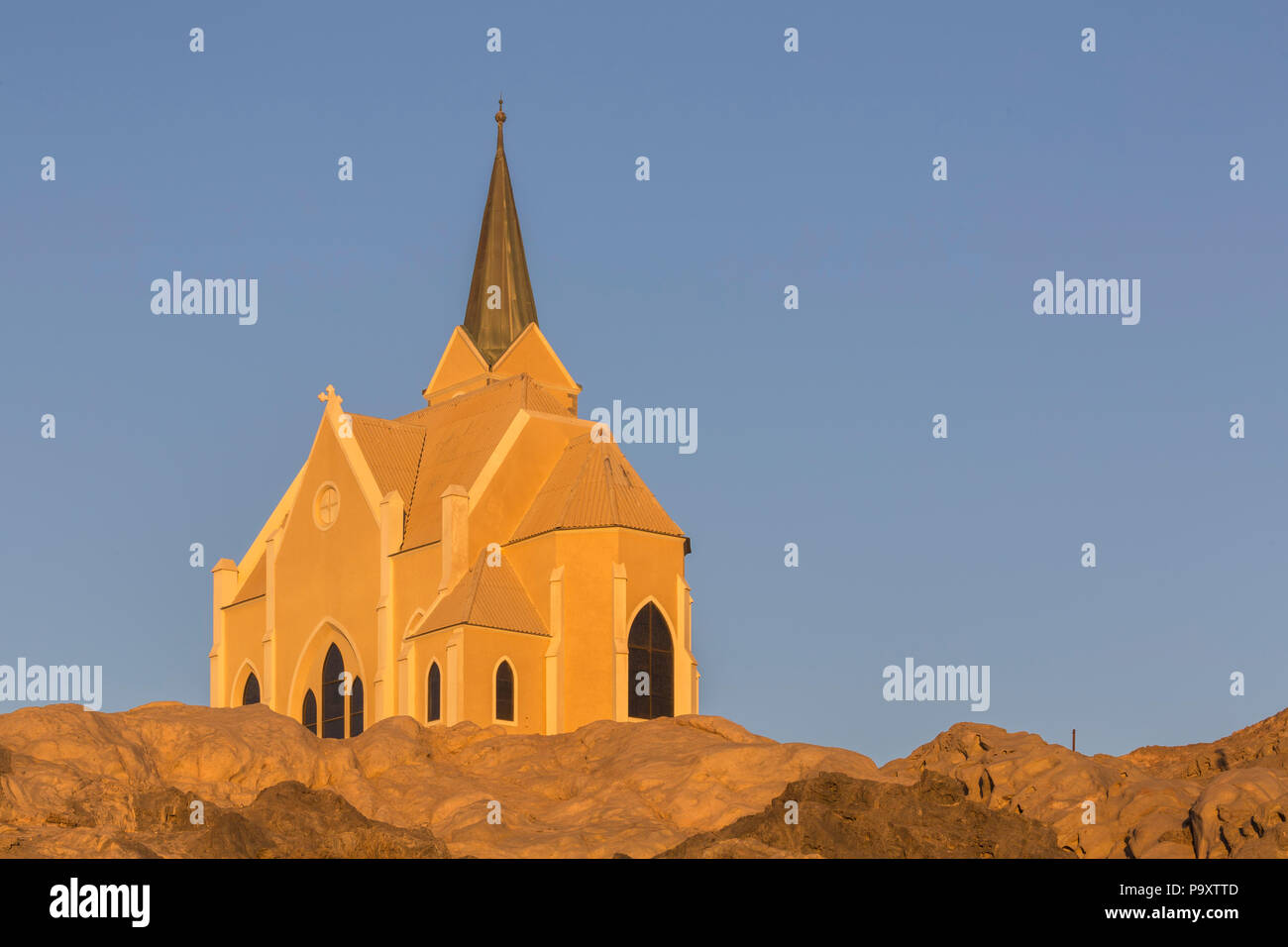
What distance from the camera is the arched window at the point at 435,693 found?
57309 millimetres

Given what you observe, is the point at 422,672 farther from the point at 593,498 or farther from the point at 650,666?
the point at 593,498

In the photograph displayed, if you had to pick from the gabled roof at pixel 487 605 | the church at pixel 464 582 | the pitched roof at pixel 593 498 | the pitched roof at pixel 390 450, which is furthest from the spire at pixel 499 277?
the gabled roof at pixel 487 605

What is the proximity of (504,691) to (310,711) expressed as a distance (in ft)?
31.5

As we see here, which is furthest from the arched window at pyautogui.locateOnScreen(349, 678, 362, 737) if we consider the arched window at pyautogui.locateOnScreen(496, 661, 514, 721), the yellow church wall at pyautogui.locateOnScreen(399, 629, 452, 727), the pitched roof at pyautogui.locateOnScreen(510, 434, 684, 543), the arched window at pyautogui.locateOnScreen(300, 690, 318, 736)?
the pitched roof at pyautogui.locateOnScreen(510, 434, 684, 543)

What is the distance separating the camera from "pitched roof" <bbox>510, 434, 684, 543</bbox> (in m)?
59.5

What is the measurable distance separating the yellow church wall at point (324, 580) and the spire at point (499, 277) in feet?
34.2

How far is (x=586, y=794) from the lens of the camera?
37219 mm

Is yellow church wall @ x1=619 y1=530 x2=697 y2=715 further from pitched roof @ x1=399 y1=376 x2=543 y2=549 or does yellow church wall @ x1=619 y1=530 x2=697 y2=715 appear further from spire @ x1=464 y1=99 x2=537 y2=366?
spire @ x1=464 y1=99 x2=537 y2=366
